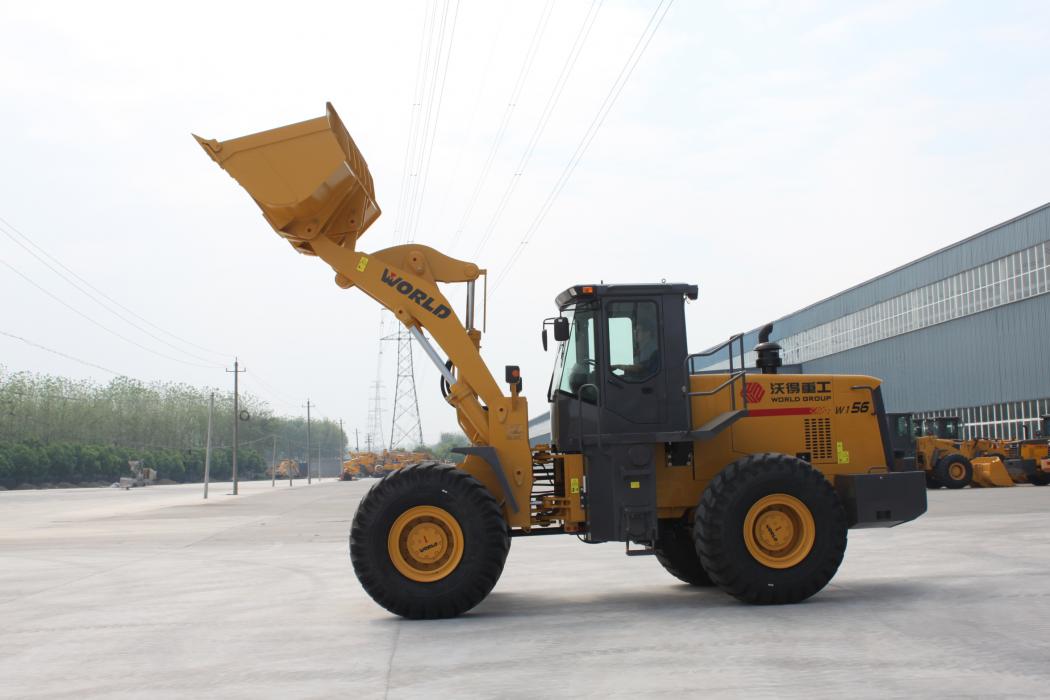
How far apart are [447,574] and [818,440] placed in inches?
156

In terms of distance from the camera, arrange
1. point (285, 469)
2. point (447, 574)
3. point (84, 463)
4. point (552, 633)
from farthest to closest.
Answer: point (285, 469), point (84, 463), point (447, 574), point (552, 633)

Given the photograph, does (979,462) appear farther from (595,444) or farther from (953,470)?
(595,444)

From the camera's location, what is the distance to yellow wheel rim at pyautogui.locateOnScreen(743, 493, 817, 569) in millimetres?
9828

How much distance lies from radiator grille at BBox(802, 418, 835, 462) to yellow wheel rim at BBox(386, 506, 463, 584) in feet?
12.1

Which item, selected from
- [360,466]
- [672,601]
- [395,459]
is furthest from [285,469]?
[672,601]

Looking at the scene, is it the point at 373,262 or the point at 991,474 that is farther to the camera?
the point at 991,474

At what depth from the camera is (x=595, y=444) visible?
1018cm

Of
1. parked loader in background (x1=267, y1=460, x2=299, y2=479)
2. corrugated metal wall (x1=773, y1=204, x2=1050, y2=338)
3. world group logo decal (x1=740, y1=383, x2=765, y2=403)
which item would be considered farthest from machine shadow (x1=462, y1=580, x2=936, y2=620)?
parked loader in background (x1=267, y1=460, x2=299, y2=479)

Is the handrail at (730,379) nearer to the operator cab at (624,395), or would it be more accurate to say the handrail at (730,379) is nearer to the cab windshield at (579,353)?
the operator cab at (624,395)

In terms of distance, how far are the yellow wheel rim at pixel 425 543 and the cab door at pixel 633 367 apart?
175 centimetres

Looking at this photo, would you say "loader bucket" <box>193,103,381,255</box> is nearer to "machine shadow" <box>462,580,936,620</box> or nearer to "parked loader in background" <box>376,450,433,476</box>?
"machine shadow" <box>462,580,936,620</box>

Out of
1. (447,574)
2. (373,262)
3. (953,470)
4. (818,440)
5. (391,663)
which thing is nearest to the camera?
(391,663)

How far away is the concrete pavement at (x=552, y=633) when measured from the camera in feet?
22.5

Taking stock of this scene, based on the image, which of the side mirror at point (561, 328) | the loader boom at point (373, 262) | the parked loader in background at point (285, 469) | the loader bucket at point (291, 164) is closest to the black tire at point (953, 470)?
the loader boom at point (373, 262)
